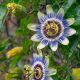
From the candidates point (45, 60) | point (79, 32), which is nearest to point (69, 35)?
point (79, 32)

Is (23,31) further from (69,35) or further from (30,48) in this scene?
(69,35)

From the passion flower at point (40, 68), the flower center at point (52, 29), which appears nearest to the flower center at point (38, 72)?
the passion flower at point (40, 68)

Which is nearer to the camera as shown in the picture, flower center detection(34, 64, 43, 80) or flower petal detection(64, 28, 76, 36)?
flower petal detection(64, 28, 76, 36)

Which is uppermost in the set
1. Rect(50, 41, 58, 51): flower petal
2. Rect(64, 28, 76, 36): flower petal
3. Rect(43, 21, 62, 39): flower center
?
Rect(43, 21, 62, 39): flower center

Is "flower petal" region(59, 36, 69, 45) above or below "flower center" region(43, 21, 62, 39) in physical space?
below

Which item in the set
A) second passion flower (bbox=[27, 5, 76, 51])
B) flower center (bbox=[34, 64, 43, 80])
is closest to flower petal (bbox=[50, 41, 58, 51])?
second passion flower (bbox=[27, 5, 76, 51])

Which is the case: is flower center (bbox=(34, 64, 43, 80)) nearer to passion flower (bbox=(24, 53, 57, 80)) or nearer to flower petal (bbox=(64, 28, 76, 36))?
passion flower (bbox=(24, 53, 57, 80))

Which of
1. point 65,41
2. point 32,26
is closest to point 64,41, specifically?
point 65,41

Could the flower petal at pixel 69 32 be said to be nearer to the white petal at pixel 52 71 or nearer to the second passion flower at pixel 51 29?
the second passion flower at pixel 51 29
